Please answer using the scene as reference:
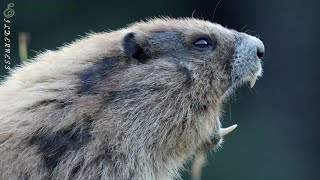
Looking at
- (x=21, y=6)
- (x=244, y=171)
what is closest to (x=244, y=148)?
(x=244, y=171)

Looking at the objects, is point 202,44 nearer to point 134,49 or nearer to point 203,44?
point 203,44

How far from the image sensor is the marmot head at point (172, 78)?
5070 millimetres

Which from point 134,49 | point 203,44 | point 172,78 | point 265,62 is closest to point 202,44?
point 203,44

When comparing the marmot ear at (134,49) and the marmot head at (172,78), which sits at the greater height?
the marmot ear at (134,49)

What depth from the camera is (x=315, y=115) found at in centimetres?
1177

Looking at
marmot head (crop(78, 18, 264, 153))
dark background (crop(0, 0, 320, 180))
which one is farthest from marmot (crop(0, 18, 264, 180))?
dark background (crop(0, 0, 320, 180))

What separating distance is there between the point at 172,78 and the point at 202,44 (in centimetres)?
36

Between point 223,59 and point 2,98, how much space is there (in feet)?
4.62

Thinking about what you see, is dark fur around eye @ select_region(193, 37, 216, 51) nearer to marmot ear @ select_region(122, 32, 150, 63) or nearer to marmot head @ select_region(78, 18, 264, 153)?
marmot head @ select_region(78, 18, 264, 153)

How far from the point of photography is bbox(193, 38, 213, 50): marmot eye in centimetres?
544

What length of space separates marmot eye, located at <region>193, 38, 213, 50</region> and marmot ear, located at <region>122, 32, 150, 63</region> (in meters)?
0.35

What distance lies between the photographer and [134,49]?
Answer: 5.23m

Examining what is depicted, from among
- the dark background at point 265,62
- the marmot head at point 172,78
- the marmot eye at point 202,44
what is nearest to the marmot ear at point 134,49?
the marmot head at point 172,78

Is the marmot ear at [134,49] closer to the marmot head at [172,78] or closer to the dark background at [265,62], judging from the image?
the marmot head at [172,78]
